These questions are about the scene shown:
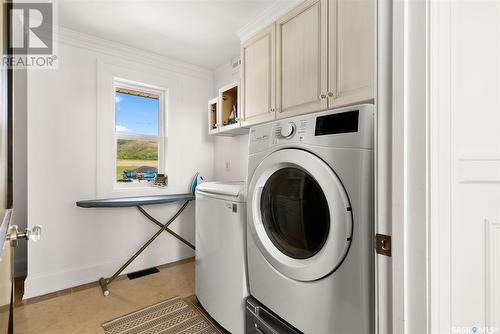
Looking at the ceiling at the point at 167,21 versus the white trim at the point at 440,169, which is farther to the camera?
the ceiling at the point at 167,21

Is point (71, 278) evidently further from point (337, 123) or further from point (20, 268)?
point (337, 123)

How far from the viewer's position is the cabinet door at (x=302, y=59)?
150cm

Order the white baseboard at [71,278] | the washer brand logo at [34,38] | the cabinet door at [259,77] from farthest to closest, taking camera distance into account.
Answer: the white baseboard at [71,278] → the washer brand logo at [34,38] → the cabinet door at [259,77]

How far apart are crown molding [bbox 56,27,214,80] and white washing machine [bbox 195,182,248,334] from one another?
1824mm

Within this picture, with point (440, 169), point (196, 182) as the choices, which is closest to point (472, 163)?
point (440, 169)

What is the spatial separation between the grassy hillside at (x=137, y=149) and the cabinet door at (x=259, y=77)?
141 centimetres

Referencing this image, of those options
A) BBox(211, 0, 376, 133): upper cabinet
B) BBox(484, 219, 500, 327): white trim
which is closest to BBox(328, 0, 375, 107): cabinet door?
BBox(211, 0, 376, 133): upper cabinet

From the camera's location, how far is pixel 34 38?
87.0 inches

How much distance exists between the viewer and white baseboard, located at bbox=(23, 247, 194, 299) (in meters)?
2.13

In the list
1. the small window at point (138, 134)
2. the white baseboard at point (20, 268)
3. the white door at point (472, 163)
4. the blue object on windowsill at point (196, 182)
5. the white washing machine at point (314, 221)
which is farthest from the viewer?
the blue object on windowsill at point (196, 182)

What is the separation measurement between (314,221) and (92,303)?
211 cm

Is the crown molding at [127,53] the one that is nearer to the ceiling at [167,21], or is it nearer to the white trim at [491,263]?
the ceiling at [167,21]

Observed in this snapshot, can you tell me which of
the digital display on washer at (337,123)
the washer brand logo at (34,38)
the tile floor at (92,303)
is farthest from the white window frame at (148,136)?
the digital display on washer at (337,123)

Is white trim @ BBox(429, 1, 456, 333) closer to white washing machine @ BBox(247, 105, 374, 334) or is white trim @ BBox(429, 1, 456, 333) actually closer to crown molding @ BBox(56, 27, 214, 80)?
white washing machine @ BBox(247, 105, 374, 334)
